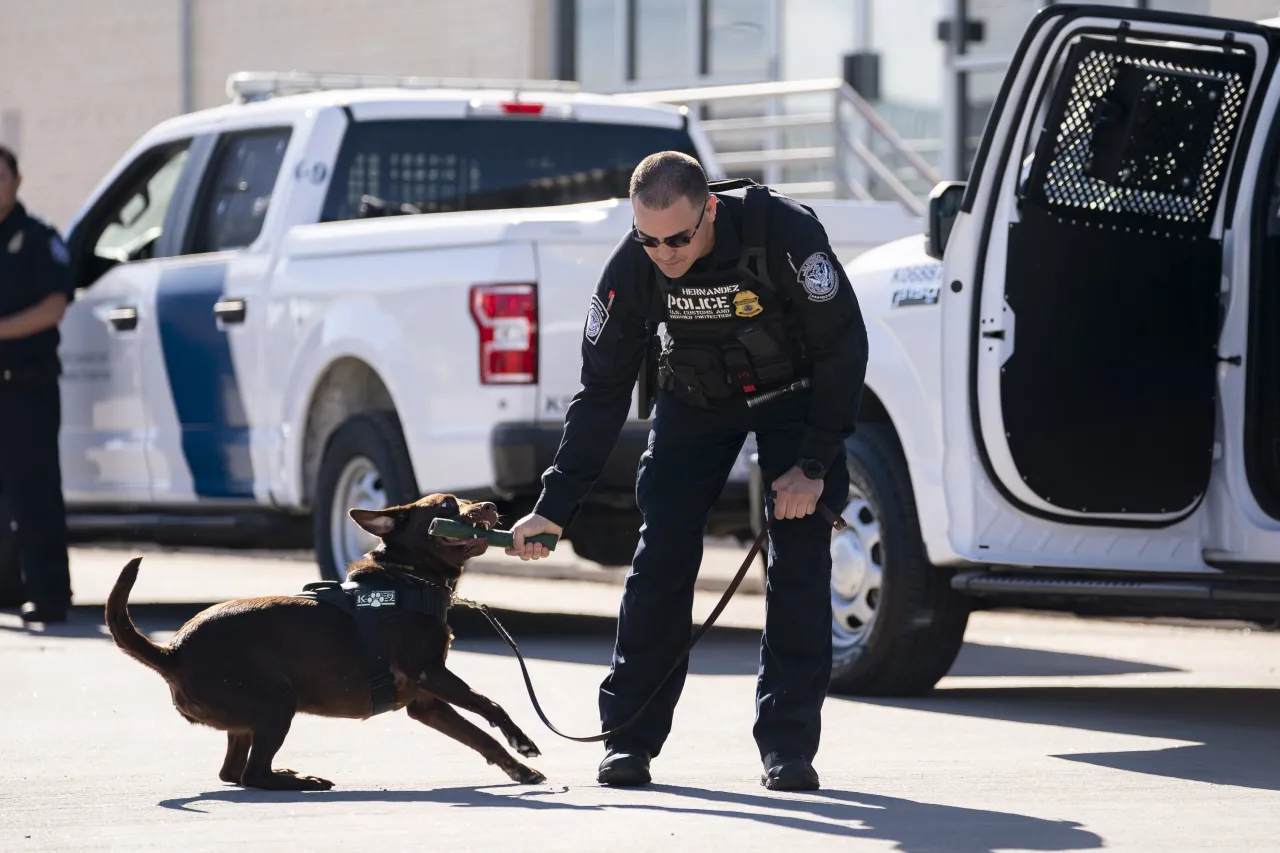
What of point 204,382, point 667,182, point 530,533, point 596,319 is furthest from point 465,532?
point 204,382

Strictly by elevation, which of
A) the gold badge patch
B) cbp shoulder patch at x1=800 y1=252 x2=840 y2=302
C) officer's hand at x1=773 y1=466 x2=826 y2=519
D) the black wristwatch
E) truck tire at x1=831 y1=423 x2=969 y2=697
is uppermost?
cbp shoulder patch at x1=800 y1=252 x2=840 y2=302

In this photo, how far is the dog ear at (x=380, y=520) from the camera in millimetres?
6148

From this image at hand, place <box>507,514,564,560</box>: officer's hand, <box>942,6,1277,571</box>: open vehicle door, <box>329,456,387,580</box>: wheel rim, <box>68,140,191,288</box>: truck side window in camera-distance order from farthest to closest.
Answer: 1. <box>68,140,191,288</box>: truck side window
2. <box>329,456,387,580</box>: wheel rim
3. <box>942,6,1277,571</box>: open vehicle door
4. <box>507,514,564,560</box>: officer's hand

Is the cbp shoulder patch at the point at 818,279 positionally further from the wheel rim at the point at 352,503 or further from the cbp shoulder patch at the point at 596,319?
the wheel rim at the point at 352,503

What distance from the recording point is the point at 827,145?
656 inches

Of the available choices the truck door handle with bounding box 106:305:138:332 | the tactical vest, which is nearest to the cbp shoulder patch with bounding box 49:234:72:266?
the truck door handle with bounding box 106:305:138:332

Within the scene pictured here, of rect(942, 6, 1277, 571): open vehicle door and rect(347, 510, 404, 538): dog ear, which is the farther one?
rect(942, 6, 1277, 571): open vehicle door

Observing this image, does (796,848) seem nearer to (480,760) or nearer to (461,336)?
(480,760)

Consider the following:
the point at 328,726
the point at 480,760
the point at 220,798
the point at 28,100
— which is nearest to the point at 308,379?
the point at 328,726

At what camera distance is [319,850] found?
5.02 metres

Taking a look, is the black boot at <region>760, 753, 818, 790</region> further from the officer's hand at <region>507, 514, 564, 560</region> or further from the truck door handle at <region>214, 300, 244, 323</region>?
the truck door handle at <region>214, 300, 244, 323</region>

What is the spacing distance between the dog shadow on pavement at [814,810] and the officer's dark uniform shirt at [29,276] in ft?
15.2

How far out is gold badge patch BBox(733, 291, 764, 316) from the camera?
588 centimetres

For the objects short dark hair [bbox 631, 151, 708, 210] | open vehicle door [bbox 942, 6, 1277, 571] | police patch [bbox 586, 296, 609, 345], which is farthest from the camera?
open vehicle door [bbox 942, 6, 1277, 571]
